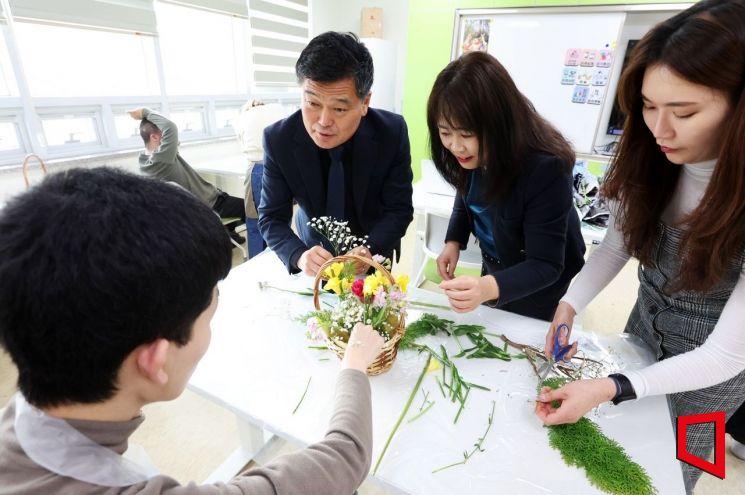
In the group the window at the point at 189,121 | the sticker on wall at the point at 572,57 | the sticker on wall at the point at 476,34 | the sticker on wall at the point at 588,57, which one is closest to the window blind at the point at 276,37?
the window at the point at 189,121

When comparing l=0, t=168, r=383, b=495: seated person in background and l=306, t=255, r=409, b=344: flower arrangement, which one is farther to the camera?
l=306, t=255, r=409, b=344: flower arrangement

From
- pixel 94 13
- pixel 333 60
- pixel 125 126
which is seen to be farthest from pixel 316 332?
pixel 125 126

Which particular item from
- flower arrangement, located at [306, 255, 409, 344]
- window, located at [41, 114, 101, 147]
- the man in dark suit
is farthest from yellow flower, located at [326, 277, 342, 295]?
window, located at [41, 114, 101, 147]

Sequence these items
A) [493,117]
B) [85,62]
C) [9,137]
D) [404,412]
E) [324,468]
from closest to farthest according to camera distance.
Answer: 1. [324,468]
2. [404,412]
3. [493,117]
4. [9,137]
5. [85,62]

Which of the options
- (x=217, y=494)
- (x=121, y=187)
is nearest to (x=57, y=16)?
(x=121, y=187)

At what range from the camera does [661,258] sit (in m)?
1.08

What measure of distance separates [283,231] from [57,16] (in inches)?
116

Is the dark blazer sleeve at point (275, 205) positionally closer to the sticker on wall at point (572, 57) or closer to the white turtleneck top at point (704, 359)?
the white turtleneck top at point (704, 359)

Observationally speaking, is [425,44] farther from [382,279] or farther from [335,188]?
[382,279]

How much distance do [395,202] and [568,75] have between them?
332 cm

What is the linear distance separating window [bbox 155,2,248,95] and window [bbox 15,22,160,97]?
0.21 meters

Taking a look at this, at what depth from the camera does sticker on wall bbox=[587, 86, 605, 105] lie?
12.9 feet

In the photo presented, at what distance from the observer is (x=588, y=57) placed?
12.7 ft

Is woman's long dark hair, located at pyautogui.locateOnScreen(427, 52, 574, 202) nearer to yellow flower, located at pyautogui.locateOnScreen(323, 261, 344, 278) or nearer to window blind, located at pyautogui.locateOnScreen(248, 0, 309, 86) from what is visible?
yellow flower, located at pyautogui.locateOnScreen(323, 261, 344, 278)
